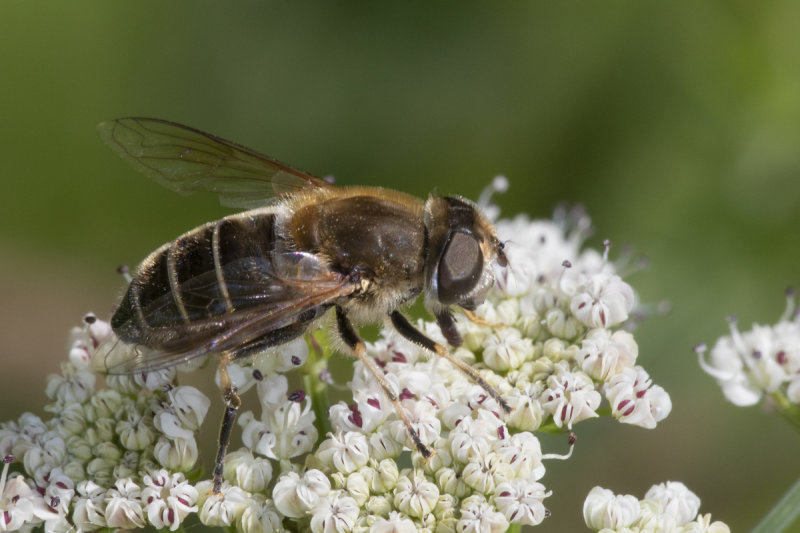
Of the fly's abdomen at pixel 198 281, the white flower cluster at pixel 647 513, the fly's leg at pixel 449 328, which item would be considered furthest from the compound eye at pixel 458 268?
the white flower cluster at pixel 647 513

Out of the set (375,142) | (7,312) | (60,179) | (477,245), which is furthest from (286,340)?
(7,312)

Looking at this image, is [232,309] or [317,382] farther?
[317,382]

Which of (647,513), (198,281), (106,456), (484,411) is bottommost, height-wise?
(106,456)

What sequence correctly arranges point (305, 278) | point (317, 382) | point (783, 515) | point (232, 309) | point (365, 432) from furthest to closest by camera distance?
point (317, 382), point (783, 515), point (365, 432), point (305, 278), point (232, 309)

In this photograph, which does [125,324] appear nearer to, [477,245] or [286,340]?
[286,340]

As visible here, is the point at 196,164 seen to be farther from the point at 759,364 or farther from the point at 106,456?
the point at 759,364

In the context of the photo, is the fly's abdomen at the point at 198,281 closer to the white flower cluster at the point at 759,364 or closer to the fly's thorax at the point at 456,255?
the fly's thorax at the point at 456,255

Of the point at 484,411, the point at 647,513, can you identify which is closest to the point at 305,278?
the point at 484,411

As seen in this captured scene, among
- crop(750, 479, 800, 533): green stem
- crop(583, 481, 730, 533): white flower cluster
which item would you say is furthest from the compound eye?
crop(750, 479, 800, 533): green stem
